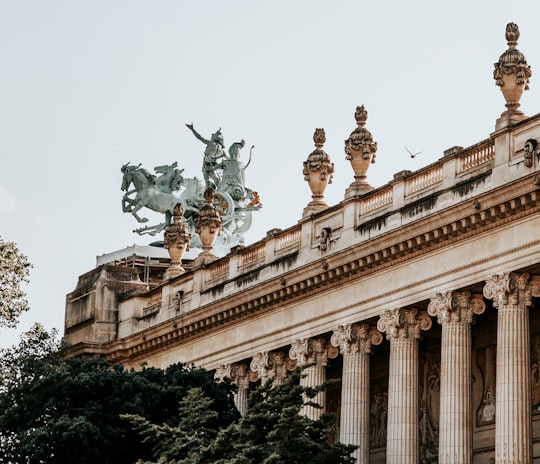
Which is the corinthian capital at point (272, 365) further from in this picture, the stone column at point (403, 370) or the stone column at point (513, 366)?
the stone column at point (513, 366)

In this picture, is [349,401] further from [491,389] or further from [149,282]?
[149,282]

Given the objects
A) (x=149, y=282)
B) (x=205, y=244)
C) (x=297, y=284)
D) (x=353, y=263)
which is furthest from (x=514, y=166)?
(x=149, y=282)

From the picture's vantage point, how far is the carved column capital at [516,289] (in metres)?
40.0

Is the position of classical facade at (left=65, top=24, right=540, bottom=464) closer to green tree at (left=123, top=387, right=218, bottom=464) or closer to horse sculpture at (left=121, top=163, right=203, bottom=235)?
green tree at (left=123, top=387, right=218, bottom=464)

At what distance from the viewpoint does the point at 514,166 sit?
132 ft

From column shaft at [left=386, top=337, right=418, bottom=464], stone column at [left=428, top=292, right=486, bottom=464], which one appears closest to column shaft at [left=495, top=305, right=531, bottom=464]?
stone column at [left=428, top=292, right=486, bottom=464]

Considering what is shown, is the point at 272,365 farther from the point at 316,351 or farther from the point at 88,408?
the point at 88,408

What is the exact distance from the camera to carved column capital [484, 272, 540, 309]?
131 ft

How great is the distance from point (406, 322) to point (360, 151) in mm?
5508

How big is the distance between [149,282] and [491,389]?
24.9 m

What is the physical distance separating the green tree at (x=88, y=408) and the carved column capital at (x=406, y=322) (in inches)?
211

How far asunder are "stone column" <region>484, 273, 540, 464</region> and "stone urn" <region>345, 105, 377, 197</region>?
25.5 ft

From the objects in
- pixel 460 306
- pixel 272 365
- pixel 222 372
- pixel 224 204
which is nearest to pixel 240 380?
pixel 222 372

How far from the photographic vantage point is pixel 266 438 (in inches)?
1581
